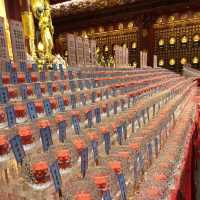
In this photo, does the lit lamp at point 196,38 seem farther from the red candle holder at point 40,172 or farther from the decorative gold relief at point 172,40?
the red candle holder at point 40,172

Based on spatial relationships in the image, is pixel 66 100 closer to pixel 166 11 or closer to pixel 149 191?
pixel 149 191

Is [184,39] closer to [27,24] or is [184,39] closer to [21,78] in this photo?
[27,24]

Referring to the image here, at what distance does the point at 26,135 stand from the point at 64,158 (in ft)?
0.94

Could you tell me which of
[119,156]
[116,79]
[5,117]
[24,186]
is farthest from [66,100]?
[116,79]

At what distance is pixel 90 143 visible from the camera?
1.38 m

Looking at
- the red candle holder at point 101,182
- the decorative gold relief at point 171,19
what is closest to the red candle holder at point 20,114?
the red candle holder at point 101,182

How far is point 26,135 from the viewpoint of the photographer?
1.30 meters

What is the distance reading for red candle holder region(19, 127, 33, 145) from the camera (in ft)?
4.28

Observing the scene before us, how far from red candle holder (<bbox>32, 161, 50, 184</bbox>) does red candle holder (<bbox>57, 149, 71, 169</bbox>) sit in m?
0.13

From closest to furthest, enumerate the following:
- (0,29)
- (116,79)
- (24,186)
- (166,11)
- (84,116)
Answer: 1. (24,186)
2. (84,116)
3. (0,29)
4. (116,79)
5. (166,11)

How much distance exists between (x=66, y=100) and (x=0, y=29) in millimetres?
1048

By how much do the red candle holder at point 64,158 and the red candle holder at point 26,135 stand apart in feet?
0.77

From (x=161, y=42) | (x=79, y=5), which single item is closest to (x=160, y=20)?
(x=161, y=42)

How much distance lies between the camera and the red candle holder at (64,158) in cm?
114
